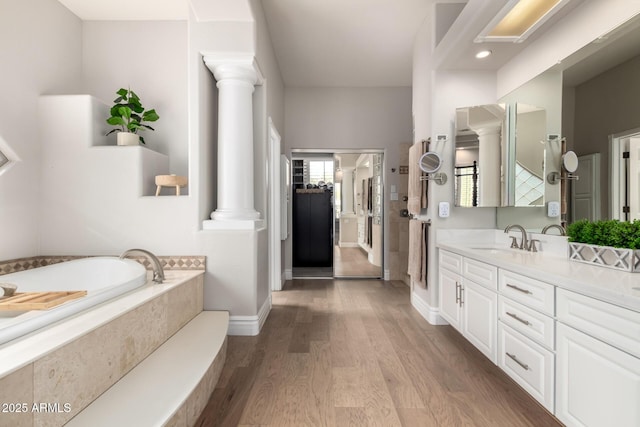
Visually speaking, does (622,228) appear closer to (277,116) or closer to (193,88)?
(193,88)

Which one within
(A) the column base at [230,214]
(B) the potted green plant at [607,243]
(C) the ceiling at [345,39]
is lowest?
(B) the potted green plant at [607,243]

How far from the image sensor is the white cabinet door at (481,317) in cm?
206

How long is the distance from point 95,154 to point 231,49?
1.41m

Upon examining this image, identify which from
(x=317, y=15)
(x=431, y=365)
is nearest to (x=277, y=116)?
(x=317, y=15)

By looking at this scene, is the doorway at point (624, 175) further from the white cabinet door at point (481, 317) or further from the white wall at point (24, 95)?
the white wall at point (24, 95)

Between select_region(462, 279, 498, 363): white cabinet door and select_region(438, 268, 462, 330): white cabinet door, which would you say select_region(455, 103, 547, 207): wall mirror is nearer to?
select_region(438, 268, 462, 330): white cabinet door

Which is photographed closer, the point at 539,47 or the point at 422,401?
the point at 422,401

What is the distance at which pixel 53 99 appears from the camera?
107 inches

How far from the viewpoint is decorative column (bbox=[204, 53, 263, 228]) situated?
279 cm

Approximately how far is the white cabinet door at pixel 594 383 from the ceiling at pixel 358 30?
1472 mm

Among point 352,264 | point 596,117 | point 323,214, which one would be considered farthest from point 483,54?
point 352,264

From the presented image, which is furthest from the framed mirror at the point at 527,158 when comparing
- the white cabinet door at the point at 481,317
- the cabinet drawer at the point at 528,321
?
the cabinet drawer at the point at 528,321

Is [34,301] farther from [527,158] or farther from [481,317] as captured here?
[527,158]

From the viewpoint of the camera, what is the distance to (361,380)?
2.04 m
